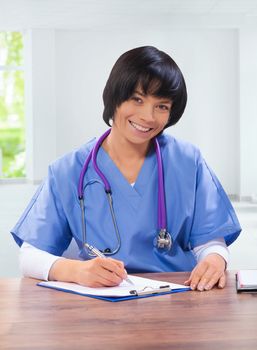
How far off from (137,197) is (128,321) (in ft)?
1.72

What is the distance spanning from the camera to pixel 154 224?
162 centimetres

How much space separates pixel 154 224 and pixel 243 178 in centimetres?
709

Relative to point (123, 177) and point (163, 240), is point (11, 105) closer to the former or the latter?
point (123, 177)

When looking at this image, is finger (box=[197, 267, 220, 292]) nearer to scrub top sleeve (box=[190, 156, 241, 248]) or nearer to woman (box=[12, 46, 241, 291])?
woman (box=[12, 46, 241, 291])

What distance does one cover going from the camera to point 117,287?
1.38 metres

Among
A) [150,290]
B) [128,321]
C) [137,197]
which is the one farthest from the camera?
[137,197]

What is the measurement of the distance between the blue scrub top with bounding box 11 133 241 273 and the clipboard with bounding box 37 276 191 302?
0.18 metres

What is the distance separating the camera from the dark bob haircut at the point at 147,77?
5.19 feet

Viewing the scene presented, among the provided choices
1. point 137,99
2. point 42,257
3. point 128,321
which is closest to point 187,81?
point 137,99

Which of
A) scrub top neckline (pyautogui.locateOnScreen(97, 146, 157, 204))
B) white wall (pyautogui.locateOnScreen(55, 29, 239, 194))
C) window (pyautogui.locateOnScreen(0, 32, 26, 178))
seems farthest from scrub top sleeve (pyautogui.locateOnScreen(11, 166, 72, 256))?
Result: window (pyautogui.locateOnScreen(0, 32, 26, 178))

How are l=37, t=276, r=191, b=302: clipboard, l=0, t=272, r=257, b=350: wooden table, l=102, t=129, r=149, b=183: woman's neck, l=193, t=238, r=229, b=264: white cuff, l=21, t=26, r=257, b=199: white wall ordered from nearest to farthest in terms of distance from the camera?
l=0, t=272, r=257, b=350: wooden table
l=37, t=276, r=191, b=302: clipboard
l=193, t=238, r=229, b=264: white cuff
l=102, t=129, r=149, b=183: woman's neck
l=21, t=26, r=257, b=199: white wall

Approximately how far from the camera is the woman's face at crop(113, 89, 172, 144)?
5.28ft

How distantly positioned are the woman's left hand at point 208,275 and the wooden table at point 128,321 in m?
0.02

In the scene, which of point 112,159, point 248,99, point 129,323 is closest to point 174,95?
point 112,159
